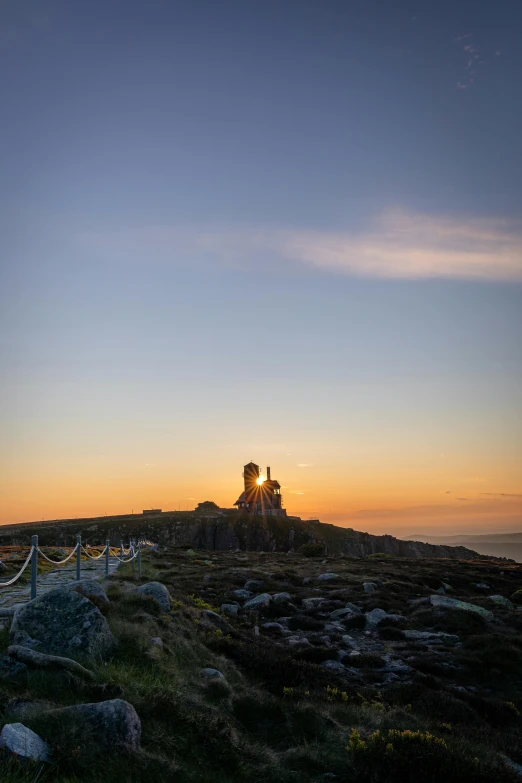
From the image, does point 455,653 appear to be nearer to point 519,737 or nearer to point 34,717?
point 519,737

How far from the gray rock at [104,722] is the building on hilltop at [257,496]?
110m

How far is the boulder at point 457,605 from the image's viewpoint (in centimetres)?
2491

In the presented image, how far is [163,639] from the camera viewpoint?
1241 cm

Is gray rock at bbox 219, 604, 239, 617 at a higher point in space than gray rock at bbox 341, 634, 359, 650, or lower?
higher

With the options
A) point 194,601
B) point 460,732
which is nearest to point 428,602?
point 194,601

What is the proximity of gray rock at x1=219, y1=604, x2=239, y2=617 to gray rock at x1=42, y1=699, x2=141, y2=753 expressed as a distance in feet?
47.9

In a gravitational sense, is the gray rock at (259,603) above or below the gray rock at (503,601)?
above

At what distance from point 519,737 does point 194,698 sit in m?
7.23

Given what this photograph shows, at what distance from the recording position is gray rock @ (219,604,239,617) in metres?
21.7

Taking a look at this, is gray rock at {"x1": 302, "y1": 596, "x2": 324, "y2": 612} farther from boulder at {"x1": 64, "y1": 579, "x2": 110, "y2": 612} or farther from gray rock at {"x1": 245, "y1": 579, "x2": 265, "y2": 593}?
boulder at {"x1": 64, "y1": 579, "x2": 110, "y2": 612}

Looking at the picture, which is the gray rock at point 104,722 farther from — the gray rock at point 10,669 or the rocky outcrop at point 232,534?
the rocky outcrop at point 232,534

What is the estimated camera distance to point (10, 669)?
878 centimetres

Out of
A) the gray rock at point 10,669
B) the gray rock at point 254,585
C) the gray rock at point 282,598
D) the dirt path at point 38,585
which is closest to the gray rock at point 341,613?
the gray rock at point 282,598

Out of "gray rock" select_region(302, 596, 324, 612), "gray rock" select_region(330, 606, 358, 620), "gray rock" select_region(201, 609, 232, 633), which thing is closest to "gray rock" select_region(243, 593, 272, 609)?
"gray rock" select_region(302, 596, 324, 612)
